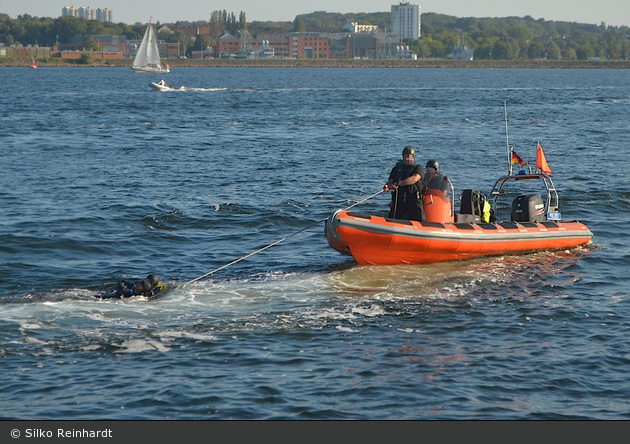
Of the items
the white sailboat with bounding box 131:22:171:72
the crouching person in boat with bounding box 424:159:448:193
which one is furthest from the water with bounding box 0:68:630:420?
the white sailboat with bounding box 131:22:171:72

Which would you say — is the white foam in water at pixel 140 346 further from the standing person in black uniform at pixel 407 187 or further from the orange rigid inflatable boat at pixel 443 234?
the standing person in black uniform at pixel 407 187

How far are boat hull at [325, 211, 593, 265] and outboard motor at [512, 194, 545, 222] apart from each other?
383mm

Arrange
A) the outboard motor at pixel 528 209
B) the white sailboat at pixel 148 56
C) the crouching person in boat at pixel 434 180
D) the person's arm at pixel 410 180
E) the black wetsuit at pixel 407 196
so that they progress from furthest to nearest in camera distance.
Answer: the white sailboat at pixel 148 56
the outboard motor at pixel 528 209
the crouching person in boat at pixel 434 180
the black wetsuit at pixel 407 196
the person's arm at pixel 410 180

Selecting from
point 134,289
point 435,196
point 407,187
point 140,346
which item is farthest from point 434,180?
point 140,346

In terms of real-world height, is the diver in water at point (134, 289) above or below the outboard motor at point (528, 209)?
below

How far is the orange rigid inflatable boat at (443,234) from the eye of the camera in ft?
40.8

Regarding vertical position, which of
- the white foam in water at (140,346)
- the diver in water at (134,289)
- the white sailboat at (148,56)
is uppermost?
the white sailboat at (148,56)

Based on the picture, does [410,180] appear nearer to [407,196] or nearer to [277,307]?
[407,196]

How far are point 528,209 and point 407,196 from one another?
9.14 ft

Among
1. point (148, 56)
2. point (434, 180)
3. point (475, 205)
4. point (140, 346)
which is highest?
point (148, 56)

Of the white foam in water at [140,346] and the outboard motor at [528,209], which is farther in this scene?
the outboard motor at [528,209]

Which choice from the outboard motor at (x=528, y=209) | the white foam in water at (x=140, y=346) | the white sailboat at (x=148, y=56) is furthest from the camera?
the white sailboat at (x=148, y=56)

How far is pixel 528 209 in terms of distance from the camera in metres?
14.4

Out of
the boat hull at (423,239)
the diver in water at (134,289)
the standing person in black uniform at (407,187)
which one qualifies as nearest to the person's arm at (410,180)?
the standing person in black uniform at (407,187)
